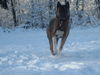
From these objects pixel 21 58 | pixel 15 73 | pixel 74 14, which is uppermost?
pixel 15 73

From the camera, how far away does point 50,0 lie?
114ft

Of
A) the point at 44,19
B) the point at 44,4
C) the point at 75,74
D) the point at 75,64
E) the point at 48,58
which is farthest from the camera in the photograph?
the point at 44,4

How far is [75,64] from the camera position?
249 inches

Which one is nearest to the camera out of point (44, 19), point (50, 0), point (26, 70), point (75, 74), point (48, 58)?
point (75, 74)

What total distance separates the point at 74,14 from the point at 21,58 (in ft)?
83.9

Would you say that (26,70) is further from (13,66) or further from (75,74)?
(75,74)

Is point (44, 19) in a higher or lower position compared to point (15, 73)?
lower

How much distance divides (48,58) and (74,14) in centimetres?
2556

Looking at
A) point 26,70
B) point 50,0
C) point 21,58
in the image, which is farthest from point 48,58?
point 50,0

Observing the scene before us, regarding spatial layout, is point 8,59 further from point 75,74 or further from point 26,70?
point 75,74

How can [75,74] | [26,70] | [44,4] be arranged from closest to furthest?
[75,74] < [26,70] < [44,4]

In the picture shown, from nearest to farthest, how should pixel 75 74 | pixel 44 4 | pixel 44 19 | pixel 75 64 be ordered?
1. pixel 75 74
2. pixel 75 64
3. pixel 44 19
4. pixel 44 4

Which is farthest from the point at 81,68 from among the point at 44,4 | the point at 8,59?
the point at 44,4

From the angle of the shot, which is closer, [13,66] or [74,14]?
[13,66]
